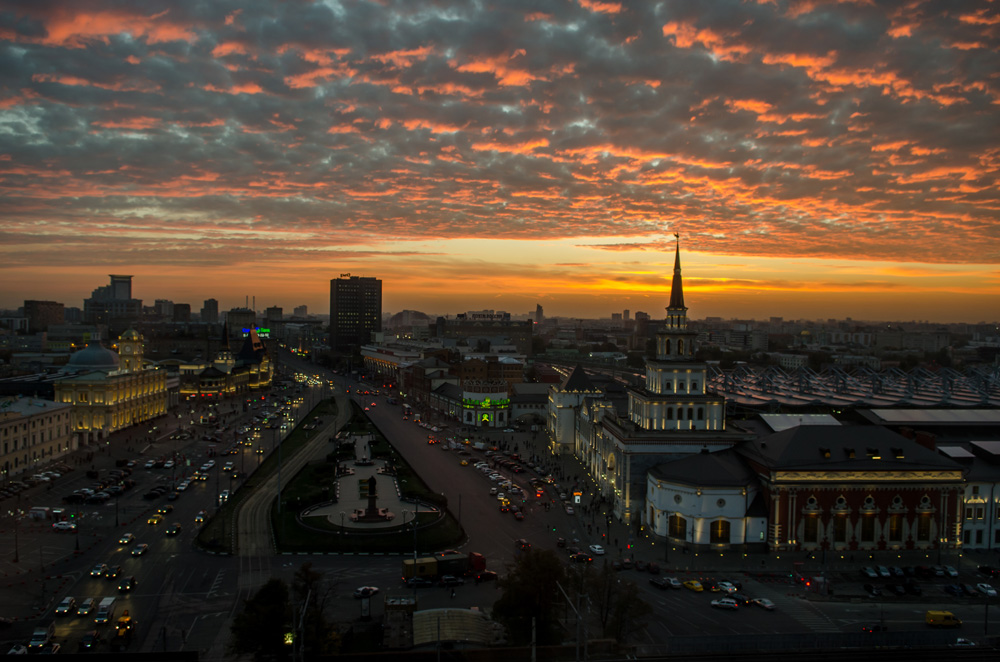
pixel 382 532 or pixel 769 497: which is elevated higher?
pixel 769 497

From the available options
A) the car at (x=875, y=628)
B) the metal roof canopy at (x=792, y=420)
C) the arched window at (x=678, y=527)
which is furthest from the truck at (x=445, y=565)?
the metal roof canopy at (x=792, y=420)

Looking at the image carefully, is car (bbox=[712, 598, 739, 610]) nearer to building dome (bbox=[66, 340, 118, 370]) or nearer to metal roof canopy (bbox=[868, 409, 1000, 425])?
metal roof canopy (bbox=[868, 409, 1000, 425])

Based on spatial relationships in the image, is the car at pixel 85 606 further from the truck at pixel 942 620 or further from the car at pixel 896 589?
the car at pixel 896 589

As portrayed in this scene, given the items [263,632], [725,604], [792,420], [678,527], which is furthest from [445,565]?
[792,420]

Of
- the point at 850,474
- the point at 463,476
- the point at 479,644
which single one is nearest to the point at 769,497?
the point at 850,474

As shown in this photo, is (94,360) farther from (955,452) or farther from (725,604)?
(955,452)

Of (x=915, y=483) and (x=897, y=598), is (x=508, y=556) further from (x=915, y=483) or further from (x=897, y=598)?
(x=915, y=483)
